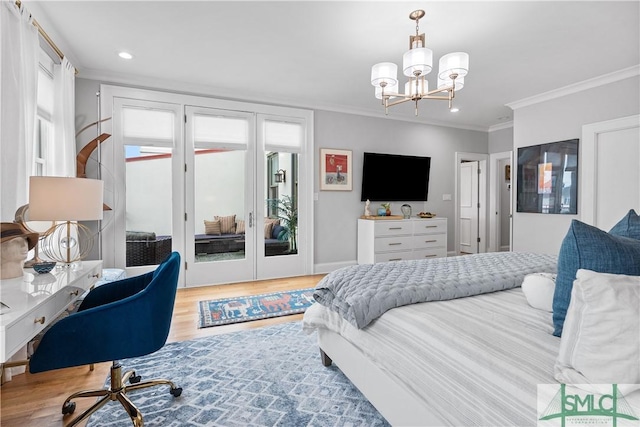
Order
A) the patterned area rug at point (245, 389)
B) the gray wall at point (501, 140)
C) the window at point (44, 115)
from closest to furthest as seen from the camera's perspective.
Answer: the patterned area rug at point (245, 389) < the window at point (44, 115) < the gray wall at point (501, 140)

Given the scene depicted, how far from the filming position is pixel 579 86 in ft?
13.1

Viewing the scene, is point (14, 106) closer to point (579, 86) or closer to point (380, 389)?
point (380, 389)

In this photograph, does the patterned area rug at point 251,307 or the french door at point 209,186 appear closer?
the patterned area rug at point 251,307

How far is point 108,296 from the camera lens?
1.92 m

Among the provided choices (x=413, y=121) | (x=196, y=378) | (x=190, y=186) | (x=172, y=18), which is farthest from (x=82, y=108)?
(x=413, y=121)

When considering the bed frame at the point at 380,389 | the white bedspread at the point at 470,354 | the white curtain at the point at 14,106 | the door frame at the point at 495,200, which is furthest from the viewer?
the door frame at the point at 495,200

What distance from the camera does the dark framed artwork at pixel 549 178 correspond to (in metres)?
4.15

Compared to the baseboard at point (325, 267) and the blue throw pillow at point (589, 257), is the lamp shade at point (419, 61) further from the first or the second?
the baseboard at point (325, 267)

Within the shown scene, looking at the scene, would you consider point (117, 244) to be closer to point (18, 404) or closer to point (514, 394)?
point (18, 404)

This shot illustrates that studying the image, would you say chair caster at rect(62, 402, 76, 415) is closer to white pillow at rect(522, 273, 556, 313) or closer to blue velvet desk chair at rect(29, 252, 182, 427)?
blue velvet desk chair at rect(29, 252, 182, 427)

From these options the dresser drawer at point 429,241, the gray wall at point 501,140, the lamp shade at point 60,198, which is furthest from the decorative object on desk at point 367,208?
the lamp shade at point 60,198

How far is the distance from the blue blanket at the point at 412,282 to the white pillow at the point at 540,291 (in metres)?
0.27

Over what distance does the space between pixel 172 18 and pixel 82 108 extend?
1911 millimetres

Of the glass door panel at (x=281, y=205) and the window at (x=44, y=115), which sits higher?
the window at (x=44, y=115)
